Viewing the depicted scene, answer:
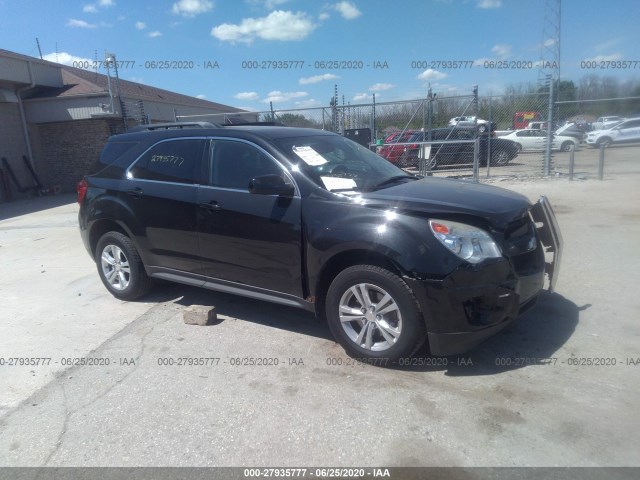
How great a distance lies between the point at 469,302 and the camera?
3369 mm

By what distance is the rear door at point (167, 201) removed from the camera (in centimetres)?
471

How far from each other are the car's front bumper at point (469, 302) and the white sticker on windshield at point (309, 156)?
4.80 feet

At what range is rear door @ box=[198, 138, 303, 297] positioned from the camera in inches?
160

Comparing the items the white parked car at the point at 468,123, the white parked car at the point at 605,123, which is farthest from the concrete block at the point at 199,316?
the white parked car at the point at 605,123

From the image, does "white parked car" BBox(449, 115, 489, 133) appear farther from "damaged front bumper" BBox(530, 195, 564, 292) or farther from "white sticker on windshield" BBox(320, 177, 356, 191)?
"white sticker on windshield" BBox(320, 177, 356, 191)

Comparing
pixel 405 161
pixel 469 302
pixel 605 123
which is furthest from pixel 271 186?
pixel 605 123

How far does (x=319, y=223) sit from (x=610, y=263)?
13.2ft

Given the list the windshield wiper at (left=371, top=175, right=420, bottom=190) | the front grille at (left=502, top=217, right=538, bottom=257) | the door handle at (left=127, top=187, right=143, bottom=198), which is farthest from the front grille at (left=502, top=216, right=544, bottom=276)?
the door handle at (left=127, top=187, right=143, bottom=198)

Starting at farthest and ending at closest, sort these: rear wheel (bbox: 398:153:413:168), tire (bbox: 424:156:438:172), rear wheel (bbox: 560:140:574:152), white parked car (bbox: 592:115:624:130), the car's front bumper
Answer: rear wheel (bbox: 560:140:574:152)
white parked car (bbox: 592:115:624:130)
rear wheel (bbox: 398:153:413:168)
tire (bbox: 424:156:438:172)
the car's front bumper

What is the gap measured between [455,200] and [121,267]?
3748mm

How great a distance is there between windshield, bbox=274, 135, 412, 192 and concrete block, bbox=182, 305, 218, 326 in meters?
1.71

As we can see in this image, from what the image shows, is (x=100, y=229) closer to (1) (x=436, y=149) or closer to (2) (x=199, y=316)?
(2) (x=199, y=316)

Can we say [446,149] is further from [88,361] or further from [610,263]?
[88,361]

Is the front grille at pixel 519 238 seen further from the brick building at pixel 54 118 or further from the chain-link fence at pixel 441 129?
the brick building at pixel 54 118
